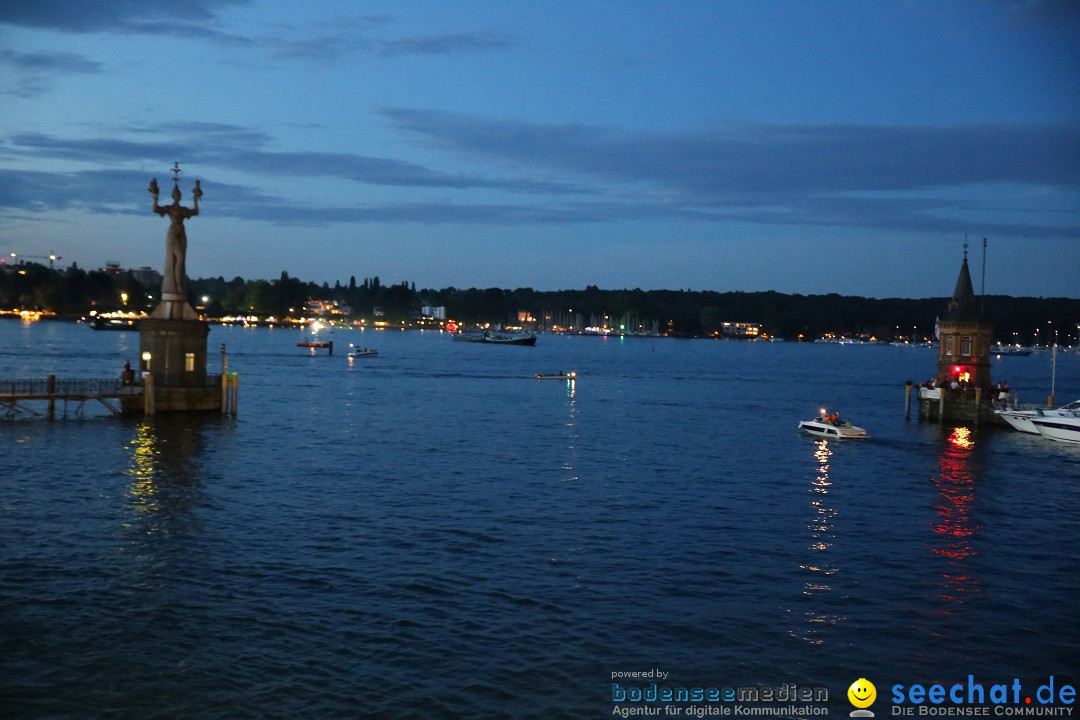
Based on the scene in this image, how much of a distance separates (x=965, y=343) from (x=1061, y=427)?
12.4 m

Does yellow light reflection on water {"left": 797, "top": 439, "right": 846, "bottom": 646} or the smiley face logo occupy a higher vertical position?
yellow light reflection on water {"left": 797, "top": 439, "right": 846, "bottom": 646}

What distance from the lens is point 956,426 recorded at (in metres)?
74.7

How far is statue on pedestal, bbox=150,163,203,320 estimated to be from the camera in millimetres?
58750

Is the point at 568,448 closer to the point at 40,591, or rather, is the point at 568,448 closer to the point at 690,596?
the point at 690,596

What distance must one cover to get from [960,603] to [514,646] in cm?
1240

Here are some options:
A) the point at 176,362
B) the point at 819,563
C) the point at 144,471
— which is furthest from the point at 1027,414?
the point at 144,471

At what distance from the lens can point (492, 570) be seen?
2788 cm

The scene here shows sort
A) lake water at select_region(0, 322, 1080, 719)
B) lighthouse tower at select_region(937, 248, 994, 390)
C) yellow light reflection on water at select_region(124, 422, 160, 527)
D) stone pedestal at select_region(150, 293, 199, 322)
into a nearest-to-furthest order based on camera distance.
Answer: lake water at select_region(0, 322, 1080, 719)
yellow light reflection on water at select_region(124, 422, 160, 527)
stone pedestal at select_region(150, 293, 199, 322)
lighthouse tower at select_region(937, 248, 994, 390)

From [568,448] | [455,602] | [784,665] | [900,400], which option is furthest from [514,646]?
[900,400]

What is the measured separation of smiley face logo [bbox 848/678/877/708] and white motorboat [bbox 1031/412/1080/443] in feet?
171

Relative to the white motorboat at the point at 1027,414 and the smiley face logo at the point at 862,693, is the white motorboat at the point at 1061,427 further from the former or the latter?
the smiley face logo at the point at 862,693

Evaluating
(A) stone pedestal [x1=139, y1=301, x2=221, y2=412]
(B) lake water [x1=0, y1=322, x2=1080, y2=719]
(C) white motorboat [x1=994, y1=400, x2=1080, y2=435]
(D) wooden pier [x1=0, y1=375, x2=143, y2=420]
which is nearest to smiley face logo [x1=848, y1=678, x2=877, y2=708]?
(B) lake water [x1=0, y1=322, x2=1080, y2=719]

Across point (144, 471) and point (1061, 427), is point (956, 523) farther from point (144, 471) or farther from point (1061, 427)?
point (1061, 427)

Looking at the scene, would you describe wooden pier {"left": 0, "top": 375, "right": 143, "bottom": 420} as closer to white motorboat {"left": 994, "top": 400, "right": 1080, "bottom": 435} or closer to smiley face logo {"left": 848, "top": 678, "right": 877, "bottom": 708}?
smiley face logo {"left": 848, "top": 678, "right": 877, "bottom": 708}
